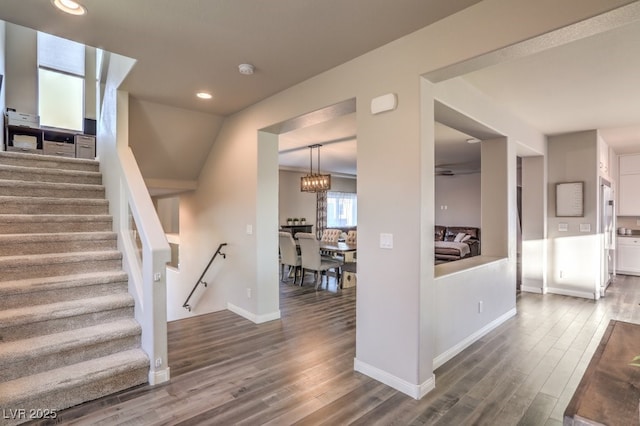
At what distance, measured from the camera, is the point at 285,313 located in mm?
4387

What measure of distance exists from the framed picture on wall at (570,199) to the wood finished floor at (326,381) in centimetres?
183

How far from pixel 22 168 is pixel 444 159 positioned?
795 cm

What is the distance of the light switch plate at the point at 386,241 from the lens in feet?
8.36

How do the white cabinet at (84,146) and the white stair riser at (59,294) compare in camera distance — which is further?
the white cabinet at (84,146)

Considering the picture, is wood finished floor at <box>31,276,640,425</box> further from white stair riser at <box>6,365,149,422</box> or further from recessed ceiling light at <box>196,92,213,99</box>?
recessed ceiling light at <box>196,92,213,99</box>

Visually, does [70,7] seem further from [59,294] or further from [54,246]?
[59,294]

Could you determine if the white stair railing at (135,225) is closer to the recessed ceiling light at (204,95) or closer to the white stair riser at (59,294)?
the white stair riser at (59,294)

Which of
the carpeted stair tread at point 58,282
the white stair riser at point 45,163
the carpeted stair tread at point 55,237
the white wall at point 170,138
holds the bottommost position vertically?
the carpeted stair tread at point 58,282

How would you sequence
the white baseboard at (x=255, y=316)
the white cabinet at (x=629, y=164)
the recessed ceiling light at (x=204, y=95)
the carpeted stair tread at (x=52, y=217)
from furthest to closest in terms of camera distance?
the white cabinet at (x=629, y=164)
the white baseboard at (x=255, y=316)
the recessed ceiling light at (x=204, y=95)
the carpeted stair tread at (x=52, y=217)

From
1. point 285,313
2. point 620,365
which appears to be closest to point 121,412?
point 285,313

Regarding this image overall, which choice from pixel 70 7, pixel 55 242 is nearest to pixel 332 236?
pixel 55 242

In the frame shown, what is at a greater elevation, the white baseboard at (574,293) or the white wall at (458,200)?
the white wall at (458,200)

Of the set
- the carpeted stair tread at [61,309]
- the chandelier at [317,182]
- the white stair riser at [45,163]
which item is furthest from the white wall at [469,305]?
the white stair riser at [45,163]

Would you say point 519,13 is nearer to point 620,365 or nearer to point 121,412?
point 620,365
